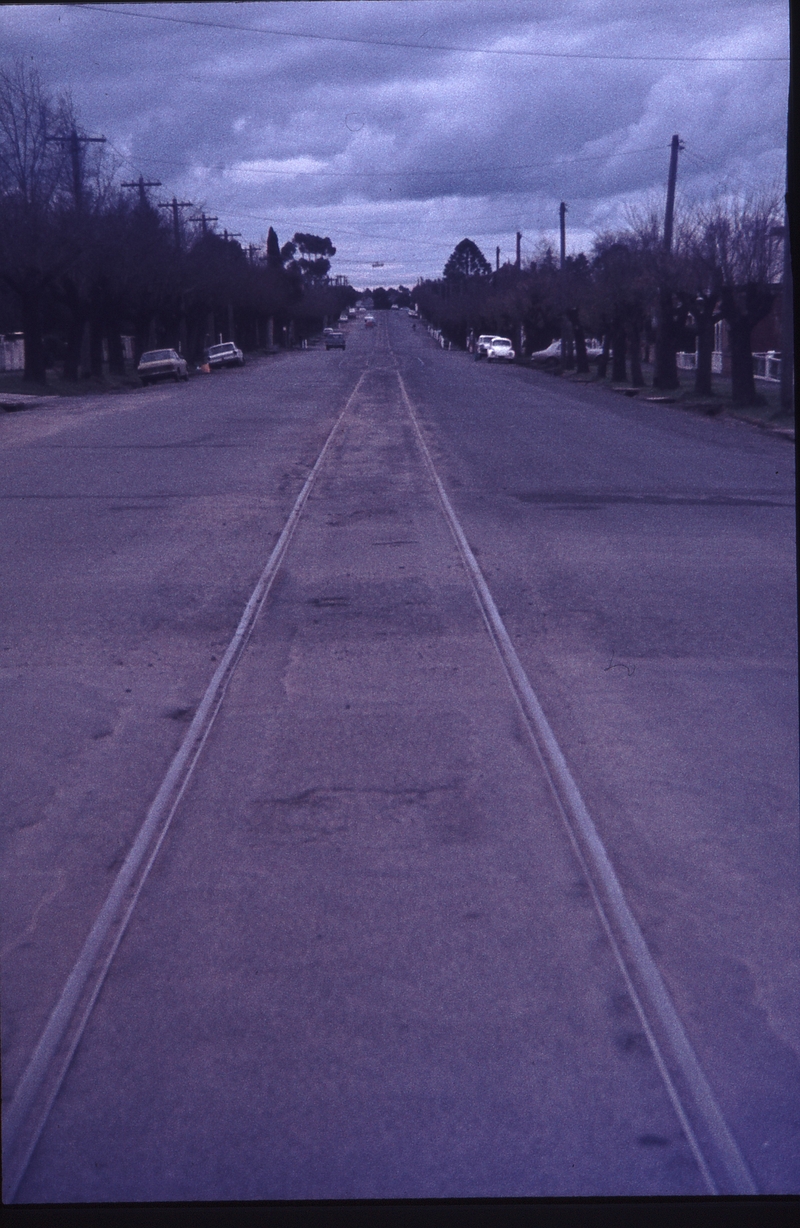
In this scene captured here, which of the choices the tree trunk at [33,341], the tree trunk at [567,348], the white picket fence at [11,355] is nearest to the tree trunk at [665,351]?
the tree trunk at [567,348]

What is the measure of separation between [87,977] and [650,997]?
1839mm

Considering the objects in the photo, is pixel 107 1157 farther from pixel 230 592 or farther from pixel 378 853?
pixel 230 592

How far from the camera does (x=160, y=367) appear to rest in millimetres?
57531

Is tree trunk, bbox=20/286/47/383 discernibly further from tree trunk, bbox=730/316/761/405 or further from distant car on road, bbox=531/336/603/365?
distant car on road, bbox=531/336/603/365

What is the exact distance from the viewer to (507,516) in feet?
53.1

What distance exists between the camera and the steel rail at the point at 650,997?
3.75 meters

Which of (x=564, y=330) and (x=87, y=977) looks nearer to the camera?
(x=87, y=977)

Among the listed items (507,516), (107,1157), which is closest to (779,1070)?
(107,1157)

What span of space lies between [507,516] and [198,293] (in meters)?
57.7

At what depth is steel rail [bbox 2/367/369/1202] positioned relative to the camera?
3883 millimetres

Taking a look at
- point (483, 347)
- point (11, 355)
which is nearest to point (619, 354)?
point (11, 355)

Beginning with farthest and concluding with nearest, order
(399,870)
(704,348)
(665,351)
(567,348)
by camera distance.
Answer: (567,348) → (665,351) → (704,348) → (399,870)

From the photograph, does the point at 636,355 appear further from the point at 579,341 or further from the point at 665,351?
the point at 579,341

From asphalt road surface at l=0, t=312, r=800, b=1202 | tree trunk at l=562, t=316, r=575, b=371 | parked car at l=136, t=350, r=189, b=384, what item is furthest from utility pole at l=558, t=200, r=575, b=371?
asphalt road surface at l=0, t=312, r=800, b=1202
